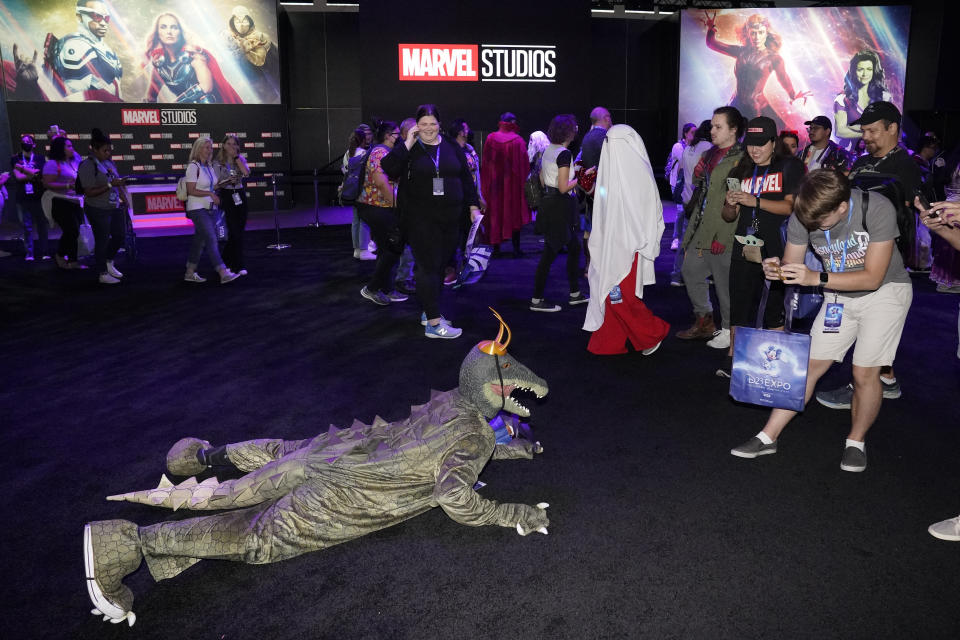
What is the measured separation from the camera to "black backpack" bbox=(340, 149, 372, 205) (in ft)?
24.1

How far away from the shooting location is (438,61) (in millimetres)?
14414

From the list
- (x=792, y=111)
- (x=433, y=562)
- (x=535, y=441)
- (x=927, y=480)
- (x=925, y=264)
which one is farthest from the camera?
(x=792, y=111)

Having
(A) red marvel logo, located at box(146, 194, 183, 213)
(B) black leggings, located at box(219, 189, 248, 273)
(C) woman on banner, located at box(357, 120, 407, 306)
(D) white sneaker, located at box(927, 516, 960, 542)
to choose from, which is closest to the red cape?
(C) woman on banner, located at box(357, 120, 407, 306)

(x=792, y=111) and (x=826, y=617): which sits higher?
(x=792, y=111)

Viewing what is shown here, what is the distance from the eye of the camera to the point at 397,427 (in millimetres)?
3230

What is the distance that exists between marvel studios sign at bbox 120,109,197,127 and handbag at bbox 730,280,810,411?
46.0 ft

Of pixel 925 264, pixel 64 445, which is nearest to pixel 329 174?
pixel 925 264

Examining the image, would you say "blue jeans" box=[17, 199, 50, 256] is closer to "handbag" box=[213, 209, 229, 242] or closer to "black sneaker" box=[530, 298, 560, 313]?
"handbag" box=[213, 209, 229, 242]

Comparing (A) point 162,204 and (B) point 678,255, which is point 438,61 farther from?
(B) point 678,255

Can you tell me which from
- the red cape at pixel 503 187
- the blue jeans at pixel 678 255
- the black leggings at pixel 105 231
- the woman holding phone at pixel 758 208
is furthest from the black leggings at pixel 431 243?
the black leggings at pixel 105 231

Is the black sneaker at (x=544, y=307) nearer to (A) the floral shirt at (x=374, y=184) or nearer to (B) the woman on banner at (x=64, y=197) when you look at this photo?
(A) the floral shirt at (x=374, y=184)

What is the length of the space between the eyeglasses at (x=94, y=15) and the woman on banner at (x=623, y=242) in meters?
12.7

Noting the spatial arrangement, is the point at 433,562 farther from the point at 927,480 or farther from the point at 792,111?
the point at 792,111

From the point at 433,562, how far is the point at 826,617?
Result: 1416 mm
